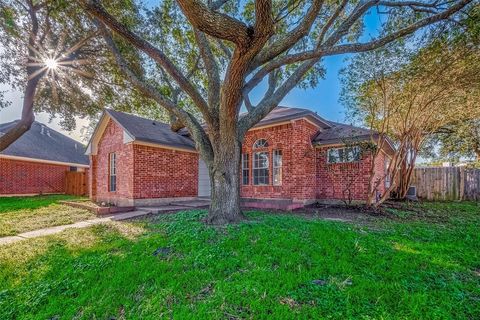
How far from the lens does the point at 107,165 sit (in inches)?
451

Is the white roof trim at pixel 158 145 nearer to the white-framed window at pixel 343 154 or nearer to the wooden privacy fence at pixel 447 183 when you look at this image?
the white-framed window at pixel 343 154

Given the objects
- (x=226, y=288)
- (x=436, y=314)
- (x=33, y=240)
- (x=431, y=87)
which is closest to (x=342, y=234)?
(x=436, y=314)

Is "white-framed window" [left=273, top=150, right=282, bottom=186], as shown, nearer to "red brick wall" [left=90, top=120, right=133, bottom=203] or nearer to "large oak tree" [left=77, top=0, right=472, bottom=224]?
"large oak tree" [left=77, top=0, right=472, bottom=224]

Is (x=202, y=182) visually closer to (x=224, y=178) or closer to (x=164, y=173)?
(x=164, y=173)

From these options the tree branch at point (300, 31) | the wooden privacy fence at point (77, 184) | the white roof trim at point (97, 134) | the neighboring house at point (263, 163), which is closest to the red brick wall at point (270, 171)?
the neighboring house at point (263, 163)

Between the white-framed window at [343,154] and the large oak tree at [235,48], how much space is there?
4.22 m

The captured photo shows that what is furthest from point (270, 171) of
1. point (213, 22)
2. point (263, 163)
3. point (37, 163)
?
point (37, 163)

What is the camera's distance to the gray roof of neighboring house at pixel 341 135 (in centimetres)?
922

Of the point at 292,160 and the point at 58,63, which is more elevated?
the point at 58,63

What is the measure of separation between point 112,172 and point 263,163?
7.22 metres

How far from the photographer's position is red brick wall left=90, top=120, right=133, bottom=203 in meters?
9.90

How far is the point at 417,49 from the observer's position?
7051mm

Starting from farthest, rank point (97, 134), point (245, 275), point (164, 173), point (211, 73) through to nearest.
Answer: point (97, 134)
point (164, 173)
point (211, 73)
point (245, 275)

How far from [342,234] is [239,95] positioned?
3.78m
